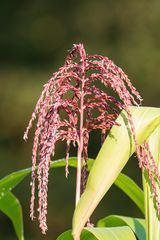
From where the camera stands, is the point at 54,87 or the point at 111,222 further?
the point at 111,222

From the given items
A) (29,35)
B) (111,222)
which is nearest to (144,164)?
(111,222)

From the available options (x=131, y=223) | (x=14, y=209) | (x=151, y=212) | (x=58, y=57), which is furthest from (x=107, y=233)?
(x=58, y=57)

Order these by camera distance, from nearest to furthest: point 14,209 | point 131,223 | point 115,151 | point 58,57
Answer: point 115,151 < point 131,223 < point 14,209 < point 58,57

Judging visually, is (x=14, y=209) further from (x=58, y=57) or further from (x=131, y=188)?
(x=58, y=57)

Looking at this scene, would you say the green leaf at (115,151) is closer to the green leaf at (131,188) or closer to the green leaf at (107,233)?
the green leaf at (107,233)

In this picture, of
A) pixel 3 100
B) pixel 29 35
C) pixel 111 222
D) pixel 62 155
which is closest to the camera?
pixel 111 222

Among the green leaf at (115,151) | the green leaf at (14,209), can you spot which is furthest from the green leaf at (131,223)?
the green leaf at (115,151)

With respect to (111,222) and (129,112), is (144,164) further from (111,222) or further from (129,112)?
(111,222)
